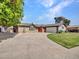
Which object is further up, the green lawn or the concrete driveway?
the concrete driveway

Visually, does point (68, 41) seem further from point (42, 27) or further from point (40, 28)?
point (40, 28)

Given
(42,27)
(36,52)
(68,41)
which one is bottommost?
(42,27)

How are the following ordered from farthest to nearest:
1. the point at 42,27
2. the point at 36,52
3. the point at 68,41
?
the point at 42,27, the point at 68,41, the point at 36,52

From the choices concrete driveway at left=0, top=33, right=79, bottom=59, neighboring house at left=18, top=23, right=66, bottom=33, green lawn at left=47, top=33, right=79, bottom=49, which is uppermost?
concrete driveway at left=0, top=33, right=79, bottom=59

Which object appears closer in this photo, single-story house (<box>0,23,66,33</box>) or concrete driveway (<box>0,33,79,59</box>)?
concrete driveway (<box>0,33,79,59</box>)

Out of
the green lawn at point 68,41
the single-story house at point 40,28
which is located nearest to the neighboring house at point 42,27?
the single-story house at point 40,28

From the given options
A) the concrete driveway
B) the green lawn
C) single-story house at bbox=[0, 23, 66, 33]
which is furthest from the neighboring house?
the concrete driveway

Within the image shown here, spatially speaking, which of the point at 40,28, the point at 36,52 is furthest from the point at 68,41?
the point at 40,28

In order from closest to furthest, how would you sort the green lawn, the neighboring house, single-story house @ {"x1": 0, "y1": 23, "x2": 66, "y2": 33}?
the green lawn < single-story house @ {"x1": 0, "y1": 23, "x2": 66, "y2": 33} < the neighboring house

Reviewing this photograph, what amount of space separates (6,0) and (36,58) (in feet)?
44.3

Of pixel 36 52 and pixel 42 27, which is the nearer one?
pixel 36 52

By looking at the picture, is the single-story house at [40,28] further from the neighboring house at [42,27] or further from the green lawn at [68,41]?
the green lawn at [68,41]

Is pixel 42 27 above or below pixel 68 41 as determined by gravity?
below

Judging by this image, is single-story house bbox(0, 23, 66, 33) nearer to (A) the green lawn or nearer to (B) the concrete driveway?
(A) the green lawn
